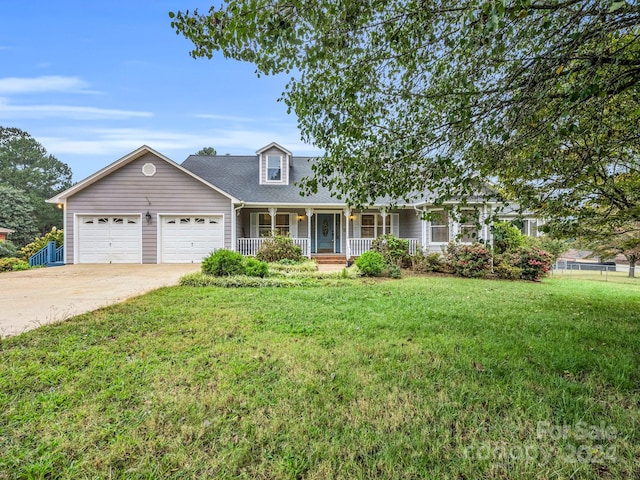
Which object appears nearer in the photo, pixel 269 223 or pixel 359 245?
pixel 359 245

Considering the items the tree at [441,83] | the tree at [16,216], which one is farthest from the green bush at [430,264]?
the tree at [16,216]

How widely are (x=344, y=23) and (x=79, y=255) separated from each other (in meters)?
15.3

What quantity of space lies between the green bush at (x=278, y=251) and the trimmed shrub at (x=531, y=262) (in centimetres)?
825

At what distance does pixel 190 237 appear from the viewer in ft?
44.8

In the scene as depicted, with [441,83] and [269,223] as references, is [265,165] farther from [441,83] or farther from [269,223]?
[441,83]

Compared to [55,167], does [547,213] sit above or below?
below

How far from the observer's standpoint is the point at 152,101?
2153cm

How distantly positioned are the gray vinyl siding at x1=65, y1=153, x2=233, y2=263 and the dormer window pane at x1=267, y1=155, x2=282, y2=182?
10.6 ft

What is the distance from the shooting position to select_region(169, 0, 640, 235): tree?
102 inches

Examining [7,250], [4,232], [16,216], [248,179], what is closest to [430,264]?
[248,179]

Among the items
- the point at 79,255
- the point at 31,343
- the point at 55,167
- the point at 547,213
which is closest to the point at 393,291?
the point at 547,213

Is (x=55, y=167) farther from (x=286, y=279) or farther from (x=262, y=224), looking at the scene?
(x=286, y=279)

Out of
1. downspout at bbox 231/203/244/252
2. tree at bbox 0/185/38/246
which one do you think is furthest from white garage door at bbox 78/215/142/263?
tree at bbox 0/185/38/246

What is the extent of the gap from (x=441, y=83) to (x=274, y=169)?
13.1 meters
